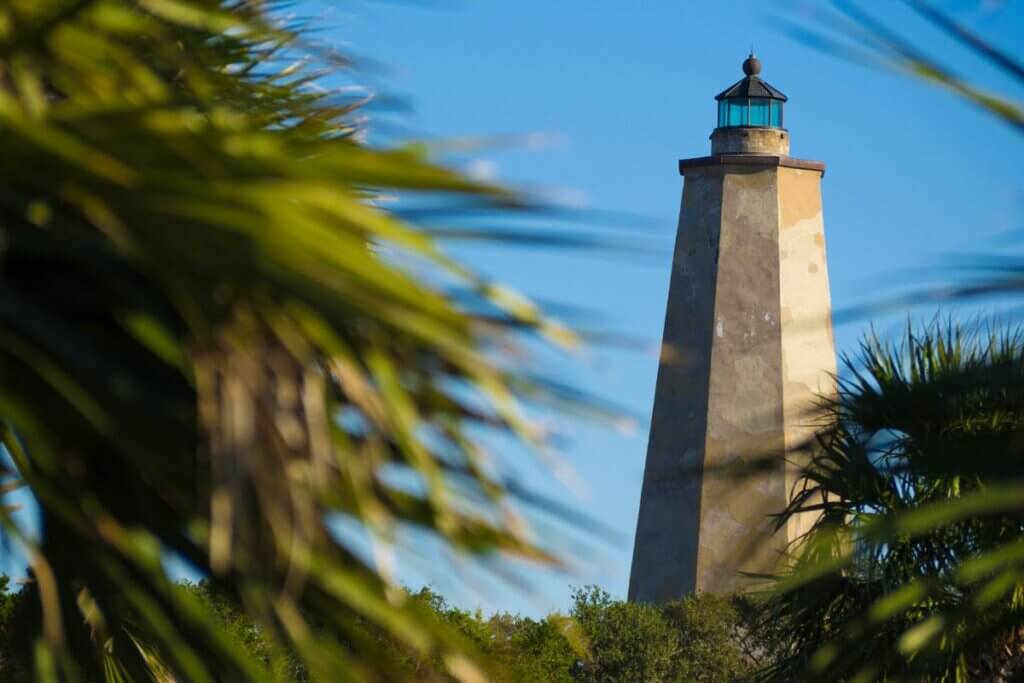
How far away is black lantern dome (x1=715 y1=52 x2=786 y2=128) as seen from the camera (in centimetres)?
4091

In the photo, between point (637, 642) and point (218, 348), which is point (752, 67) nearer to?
point (637, 642)

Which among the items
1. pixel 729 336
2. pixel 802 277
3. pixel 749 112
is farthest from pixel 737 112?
pixel 729 336

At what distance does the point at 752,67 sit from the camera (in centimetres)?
4272

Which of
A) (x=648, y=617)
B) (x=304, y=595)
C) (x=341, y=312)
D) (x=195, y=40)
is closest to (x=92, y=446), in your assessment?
(x=304, y=595)

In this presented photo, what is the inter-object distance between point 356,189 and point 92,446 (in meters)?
1.32

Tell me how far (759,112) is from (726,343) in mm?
6483

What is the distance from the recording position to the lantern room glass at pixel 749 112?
40.9 metres

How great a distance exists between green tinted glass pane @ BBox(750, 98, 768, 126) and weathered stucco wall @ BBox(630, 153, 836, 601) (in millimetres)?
2511

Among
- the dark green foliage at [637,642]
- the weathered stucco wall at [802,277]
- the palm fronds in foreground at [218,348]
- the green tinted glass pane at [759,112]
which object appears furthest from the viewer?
the green tinted glass pane at [759,112]

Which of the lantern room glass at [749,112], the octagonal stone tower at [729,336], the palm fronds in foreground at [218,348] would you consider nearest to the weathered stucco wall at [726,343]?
the octagonal stone tower at [729,336]

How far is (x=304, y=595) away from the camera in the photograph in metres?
3.12

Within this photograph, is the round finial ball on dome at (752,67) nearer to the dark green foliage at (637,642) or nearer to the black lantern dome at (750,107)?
the black lantern dome at (750,107)

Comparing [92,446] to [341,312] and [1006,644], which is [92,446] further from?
[1006,644]

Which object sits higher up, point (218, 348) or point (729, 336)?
point (729, 336)
